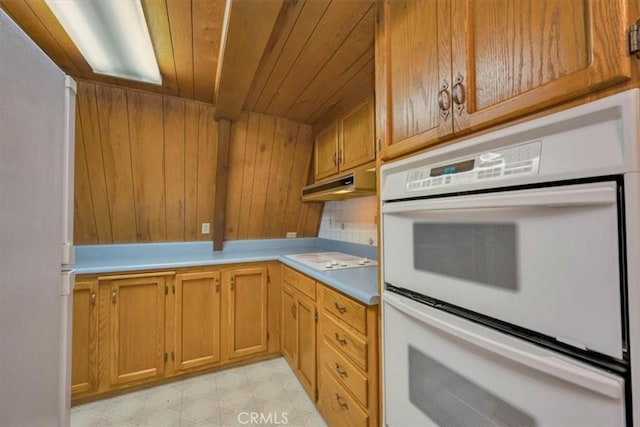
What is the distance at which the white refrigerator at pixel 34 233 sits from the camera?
0.56 meters

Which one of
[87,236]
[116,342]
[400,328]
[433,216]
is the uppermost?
[433,216]

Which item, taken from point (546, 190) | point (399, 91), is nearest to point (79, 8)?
point (399, 91)

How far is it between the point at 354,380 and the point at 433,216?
37.2 inches

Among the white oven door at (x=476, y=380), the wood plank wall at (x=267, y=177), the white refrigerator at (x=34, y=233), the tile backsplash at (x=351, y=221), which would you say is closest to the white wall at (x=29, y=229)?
the white refrigerator at (x=34, y=233)

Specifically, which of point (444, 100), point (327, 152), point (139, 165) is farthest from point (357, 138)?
point (139, 165)

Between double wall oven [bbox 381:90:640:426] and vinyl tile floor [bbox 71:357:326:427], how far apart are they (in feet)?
3.66

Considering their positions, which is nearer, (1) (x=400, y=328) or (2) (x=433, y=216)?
(2) (x=433, y=216)

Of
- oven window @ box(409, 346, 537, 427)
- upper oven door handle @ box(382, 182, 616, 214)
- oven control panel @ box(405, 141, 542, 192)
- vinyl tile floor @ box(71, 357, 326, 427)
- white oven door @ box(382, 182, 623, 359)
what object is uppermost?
oven control panel @ box(405, 141, 542, 192)

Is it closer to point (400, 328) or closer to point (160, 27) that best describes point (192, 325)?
point (400, 328)

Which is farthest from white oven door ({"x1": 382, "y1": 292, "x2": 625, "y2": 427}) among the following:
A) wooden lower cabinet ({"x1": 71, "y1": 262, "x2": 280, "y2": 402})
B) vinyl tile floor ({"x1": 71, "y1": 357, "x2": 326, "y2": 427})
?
wooden lower cabinet ({"x1": 71, "y1": 262, "x2": 280, "y2": 402})

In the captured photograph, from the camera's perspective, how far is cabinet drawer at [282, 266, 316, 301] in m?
1.76

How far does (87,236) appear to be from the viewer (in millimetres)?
2254

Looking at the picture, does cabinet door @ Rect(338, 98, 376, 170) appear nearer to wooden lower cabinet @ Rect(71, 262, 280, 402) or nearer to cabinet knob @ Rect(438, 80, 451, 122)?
cabinet knob @ Rect(438, 80, 451, 122)

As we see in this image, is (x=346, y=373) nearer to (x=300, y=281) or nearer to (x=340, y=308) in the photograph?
(x=340, y=308)
